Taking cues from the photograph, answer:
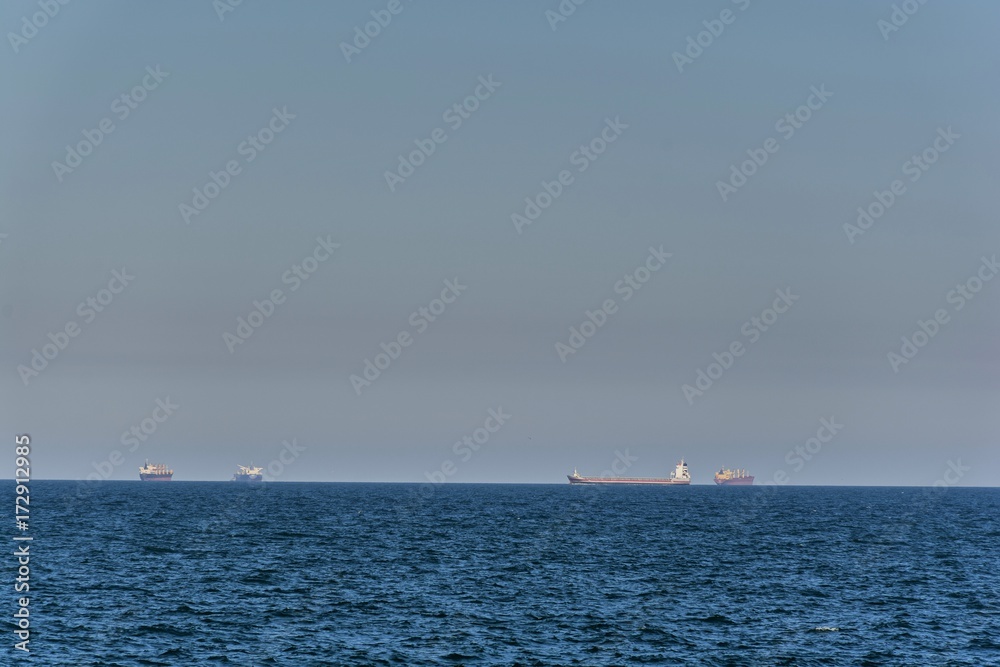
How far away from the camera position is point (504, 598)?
213 ft

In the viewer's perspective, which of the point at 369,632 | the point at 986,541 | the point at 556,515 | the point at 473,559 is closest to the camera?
the point at 369,632

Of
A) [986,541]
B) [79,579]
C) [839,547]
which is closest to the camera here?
[79,579]

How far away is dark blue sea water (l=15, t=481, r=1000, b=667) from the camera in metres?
50.5

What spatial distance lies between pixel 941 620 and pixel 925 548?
45.7 m

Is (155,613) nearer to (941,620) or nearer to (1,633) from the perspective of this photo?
(1,633)

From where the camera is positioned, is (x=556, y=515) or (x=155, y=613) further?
(x=556, y=515)

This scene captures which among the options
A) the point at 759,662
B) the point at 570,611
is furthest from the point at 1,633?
the point at 759,662

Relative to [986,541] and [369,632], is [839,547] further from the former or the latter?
[369,632]

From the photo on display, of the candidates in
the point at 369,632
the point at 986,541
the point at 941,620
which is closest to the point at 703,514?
the point at 986,541

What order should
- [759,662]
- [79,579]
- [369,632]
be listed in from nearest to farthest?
[759,662] < [369,632] < [79,579]

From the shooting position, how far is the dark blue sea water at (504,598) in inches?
1988

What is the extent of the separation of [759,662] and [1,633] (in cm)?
3415

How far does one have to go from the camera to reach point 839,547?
103 m

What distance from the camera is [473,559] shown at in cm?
8600
